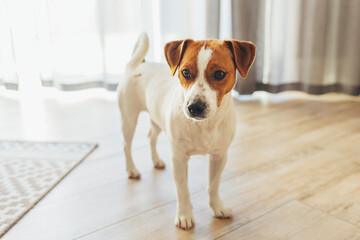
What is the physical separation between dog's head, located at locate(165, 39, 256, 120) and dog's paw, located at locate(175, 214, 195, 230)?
0.41 meters

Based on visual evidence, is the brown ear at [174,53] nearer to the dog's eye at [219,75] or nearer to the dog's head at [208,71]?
the dog's head at [208,71]

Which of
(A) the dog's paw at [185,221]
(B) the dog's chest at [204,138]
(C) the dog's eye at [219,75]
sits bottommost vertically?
(A) the dog's paw at [185,221]

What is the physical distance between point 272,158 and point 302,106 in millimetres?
1126

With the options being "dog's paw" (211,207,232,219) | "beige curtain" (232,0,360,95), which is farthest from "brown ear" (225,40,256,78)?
"beige curtain" (232,0,360,95)

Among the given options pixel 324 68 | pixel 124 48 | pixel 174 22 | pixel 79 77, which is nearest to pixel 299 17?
pixel 324 68

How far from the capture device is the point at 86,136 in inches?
87.1

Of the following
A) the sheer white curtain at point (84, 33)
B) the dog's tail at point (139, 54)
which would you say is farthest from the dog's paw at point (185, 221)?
the sheer white curtain at point (84, 33)

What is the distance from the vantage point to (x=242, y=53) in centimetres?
114

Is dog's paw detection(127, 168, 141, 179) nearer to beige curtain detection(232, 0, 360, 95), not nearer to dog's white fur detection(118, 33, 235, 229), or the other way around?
dog's white fur detection(118, 33, 235, 229)

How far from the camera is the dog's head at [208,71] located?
105 cm

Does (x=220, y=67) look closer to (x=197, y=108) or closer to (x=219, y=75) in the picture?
(x=219, y=75)

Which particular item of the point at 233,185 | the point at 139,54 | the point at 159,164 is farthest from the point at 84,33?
the point at 233,185

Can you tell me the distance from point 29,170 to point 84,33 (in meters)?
1.70

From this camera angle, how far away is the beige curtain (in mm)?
2852
